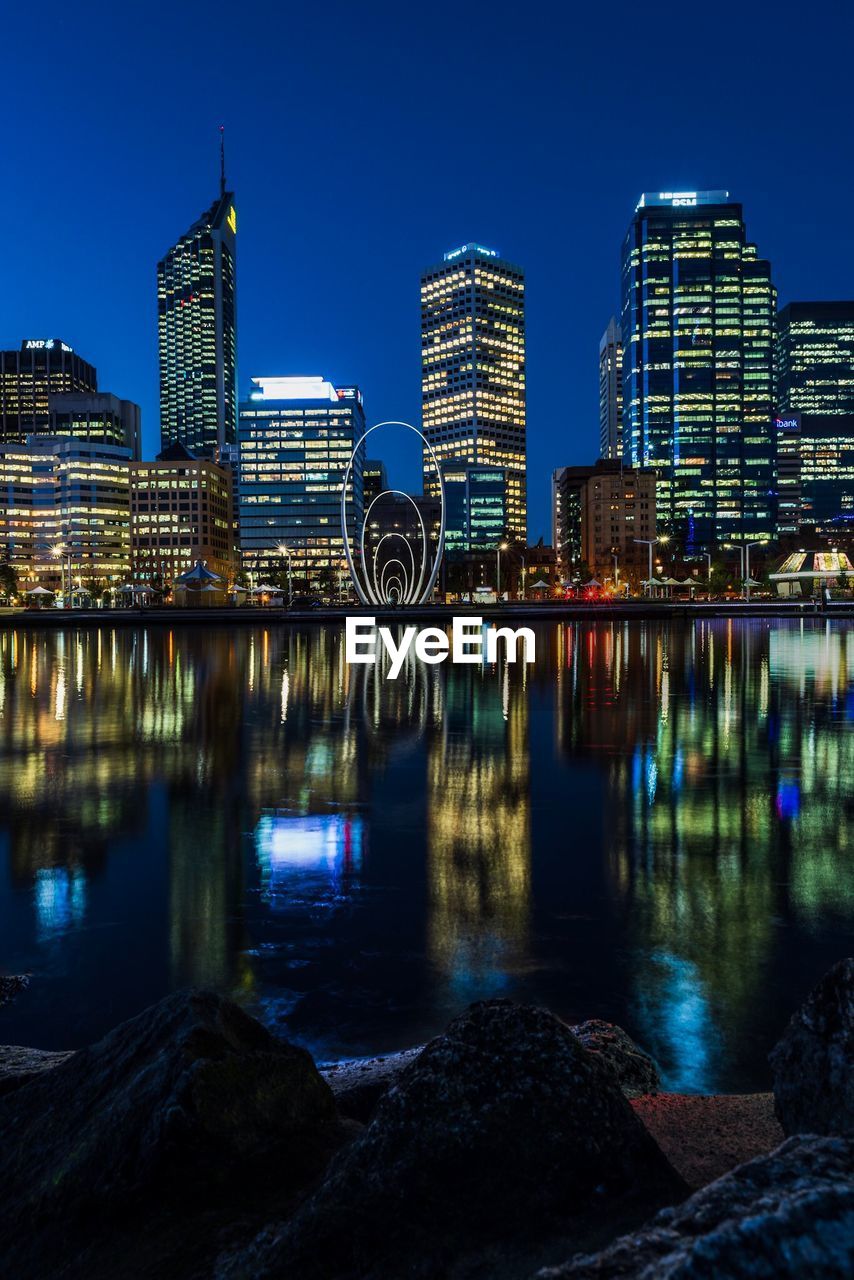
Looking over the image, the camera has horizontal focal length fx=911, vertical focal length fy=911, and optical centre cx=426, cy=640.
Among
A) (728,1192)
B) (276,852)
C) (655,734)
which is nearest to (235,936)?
(276,852)

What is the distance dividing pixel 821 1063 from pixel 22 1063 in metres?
4.67

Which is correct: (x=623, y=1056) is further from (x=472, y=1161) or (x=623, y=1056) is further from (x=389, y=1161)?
(x=389, y=1161)

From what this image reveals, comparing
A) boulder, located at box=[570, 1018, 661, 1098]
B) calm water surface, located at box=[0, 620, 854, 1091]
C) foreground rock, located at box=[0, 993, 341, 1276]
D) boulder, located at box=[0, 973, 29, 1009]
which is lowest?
boulder, located at box=[0, 973, 29, 1009]

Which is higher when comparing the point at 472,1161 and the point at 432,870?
the point at 472,1161

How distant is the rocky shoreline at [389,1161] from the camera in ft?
9.05

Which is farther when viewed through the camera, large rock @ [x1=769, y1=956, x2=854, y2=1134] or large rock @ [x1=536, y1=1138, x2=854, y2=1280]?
large rock @ [x1=769, y1=956, x2=854, y2=1134]

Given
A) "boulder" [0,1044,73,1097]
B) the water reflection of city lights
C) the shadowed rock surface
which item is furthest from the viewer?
the water reflection of city lights

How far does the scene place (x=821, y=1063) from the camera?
11.7 ft

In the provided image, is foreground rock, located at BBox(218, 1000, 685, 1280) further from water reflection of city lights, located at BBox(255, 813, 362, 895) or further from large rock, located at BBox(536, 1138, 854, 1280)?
water reflection of city lights, located at BBox(255, 813, 362, 895)

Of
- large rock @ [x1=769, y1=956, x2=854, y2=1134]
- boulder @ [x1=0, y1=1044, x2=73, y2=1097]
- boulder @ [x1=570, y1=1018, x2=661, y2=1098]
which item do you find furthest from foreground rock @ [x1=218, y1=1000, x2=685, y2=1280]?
boulder @ [x1=0, y1=1044, x2=73, y2=1097]

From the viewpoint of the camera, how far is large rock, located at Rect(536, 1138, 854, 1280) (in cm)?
198

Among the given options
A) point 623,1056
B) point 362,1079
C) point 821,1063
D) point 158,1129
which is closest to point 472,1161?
point 158,1129

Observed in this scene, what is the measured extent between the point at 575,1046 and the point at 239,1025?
5.17 ft

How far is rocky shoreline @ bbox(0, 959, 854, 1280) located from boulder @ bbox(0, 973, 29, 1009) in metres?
3.53
